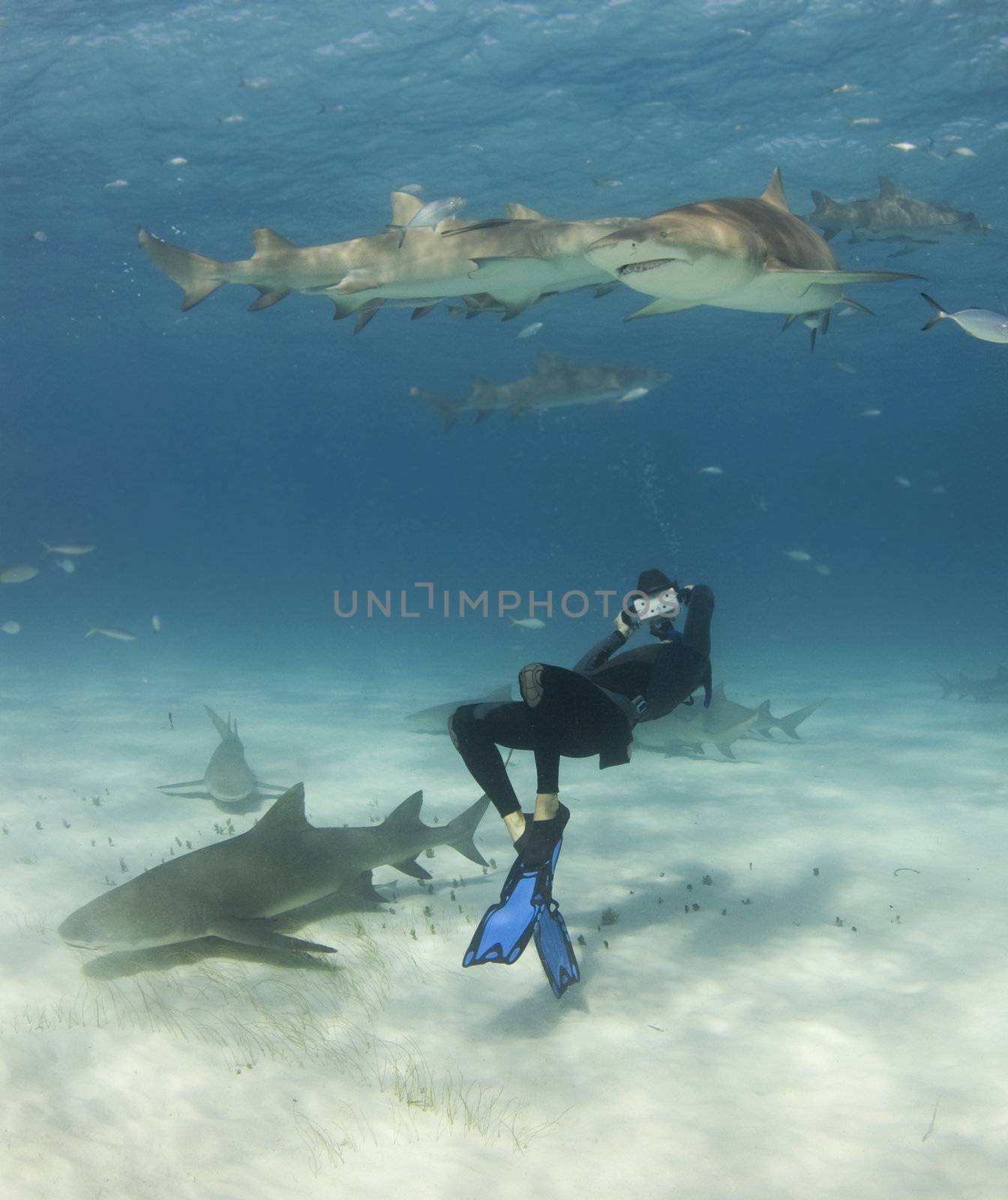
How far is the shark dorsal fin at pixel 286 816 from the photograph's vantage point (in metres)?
5.81

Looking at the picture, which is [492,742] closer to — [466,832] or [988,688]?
[466,832]

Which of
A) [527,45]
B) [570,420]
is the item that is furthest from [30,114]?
[570,420]

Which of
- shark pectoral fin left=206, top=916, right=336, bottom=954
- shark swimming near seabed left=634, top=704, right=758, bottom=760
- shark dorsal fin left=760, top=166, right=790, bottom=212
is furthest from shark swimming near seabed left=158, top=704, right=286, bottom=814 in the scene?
shark dorsal fin left=760, top=166, right=790, bottom=212

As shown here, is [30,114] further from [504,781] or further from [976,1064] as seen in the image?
[976,1064]

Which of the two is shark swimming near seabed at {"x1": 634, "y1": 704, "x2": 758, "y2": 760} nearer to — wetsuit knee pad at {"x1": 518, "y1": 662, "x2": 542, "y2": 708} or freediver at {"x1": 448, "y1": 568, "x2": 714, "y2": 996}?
freediver at {"x1": 448, "y1": 568, "x2": 714, "y2": 996}

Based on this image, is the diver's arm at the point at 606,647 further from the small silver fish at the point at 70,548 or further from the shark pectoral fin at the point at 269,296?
the small silver fish at the point at 70,548

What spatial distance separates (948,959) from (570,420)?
231ft

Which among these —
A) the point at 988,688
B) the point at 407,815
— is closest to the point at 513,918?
the point at 407,815

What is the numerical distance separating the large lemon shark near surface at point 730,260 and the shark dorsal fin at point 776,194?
1 cm

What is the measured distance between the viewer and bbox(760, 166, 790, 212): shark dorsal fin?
6.62 m

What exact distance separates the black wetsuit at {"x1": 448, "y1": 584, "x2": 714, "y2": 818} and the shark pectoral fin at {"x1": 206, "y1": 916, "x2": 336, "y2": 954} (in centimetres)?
147

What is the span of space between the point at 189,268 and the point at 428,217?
2.17 meters

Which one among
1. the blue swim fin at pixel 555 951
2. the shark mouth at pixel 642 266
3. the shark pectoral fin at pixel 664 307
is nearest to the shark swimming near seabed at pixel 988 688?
the shark pectoral fin at pixel 664 307

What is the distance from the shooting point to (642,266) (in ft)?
16.1
